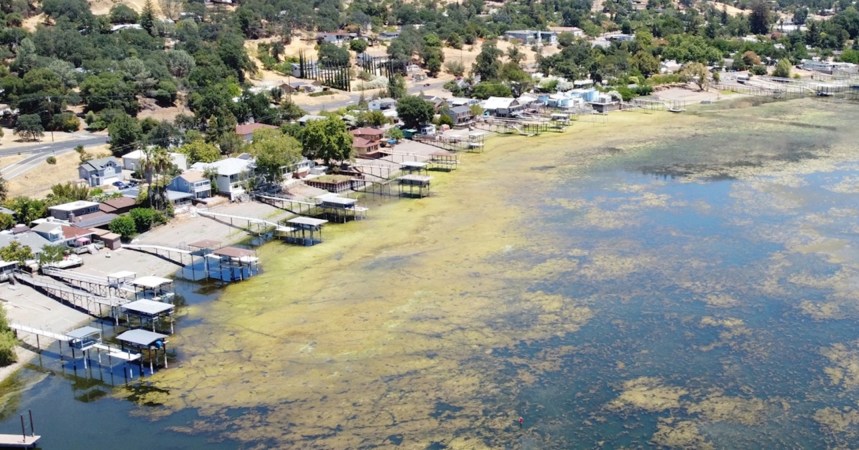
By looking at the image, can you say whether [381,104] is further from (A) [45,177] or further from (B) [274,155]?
(A) [45,177]

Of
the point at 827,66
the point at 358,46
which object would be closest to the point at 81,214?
the point at 358,46

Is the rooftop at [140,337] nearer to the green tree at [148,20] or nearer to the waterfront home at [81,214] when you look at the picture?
the waterfront home at [81,214]

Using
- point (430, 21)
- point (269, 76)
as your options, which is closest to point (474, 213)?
point (269, 76)

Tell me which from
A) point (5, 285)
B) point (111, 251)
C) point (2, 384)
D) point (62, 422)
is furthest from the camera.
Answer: point (111, 251)

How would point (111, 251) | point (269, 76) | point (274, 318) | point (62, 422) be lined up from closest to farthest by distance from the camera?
1. point (62, 422)
2. point (274, 318)
3. point (111, 251)
4. point (269, 76)

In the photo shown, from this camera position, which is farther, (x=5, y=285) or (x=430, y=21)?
(x=430, y=21)

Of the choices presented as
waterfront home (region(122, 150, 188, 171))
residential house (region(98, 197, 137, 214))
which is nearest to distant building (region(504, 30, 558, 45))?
waterfront home (region(122, 150, 188, 171))

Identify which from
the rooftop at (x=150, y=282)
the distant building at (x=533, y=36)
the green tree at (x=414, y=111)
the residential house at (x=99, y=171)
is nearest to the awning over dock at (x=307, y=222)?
the rooftop at (x=150, y=282)

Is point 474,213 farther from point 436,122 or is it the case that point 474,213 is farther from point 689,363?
point 436,122
